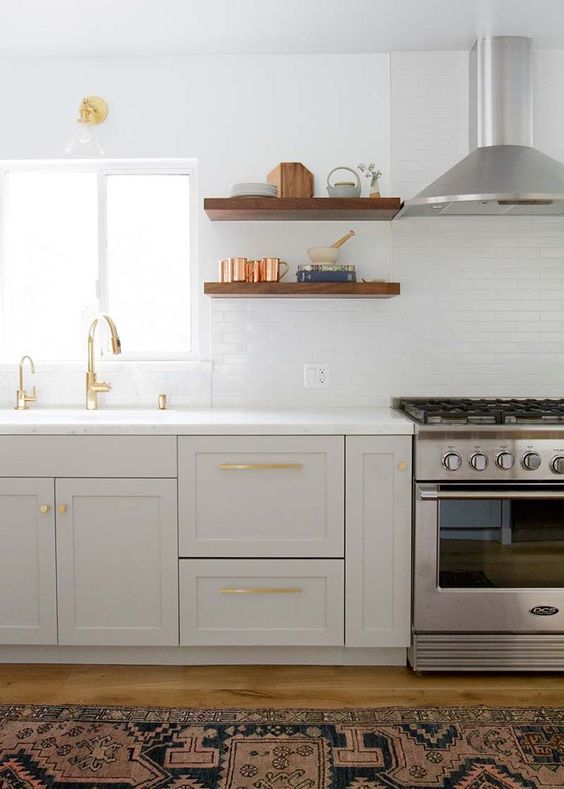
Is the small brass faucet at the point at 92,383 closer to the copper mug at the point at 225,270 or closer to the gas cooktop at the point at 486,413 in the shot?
the copper mug at the point at 225,270

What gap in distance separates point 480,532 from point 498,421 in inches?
16.5

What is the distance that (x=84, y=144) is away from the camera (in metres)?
3.45

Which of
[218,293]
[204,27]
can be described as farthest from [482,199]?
[204,27]

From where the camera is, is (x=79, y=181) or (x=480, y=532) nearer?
(x=480, y=532)

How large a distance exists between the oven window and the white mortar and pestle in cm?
122

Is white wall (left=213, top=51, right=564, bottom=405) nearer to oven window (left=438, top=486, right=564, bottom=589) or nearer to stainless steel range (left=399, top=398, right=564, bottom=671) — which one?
stainless steel range (left=399, top=398, right=564, bottom=671)

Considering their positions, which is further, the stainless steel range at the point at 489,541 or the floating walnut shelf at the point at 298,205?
the floating walnut shelf at the point at 298,205

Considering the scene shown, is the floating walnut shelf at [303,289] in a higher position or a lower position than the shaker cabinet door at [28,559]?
higher

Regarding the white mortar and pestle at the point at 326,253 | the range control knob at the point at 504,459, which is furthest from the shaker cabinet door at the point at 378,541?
the white mortar and pestle at the point at 326,253

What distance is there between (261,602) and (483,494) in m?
0.93

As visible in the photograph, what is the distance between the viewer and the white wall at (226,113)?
3.42m

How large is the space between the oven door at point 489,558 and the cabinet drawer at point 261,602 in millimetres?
339

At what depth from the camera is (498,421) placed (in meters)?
2.80

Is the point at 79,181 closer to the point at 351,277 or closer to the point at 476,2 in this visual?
the point at 351,277
